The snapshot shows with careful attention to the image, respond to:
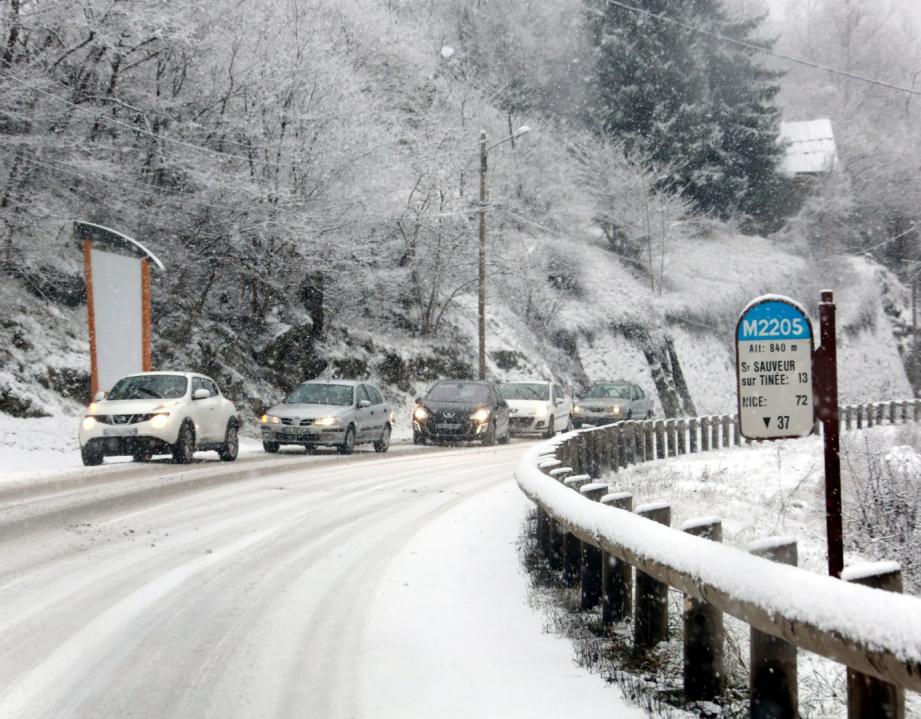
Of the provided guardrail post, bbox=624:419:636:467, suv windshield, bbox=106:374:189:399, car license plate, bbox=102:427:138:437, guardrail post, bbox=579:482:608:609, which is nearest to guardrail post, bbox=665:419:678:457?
guardrail post, bbox=624:419:636:467

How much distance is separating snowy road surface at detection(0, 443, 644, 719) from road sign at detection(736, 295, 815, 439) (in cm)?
169

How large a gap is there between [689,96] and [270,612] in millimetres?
55813

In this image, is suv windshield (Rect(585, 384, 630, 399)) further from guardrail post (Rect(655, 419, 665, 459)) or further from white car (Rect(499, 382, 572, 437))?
guardrail post (Rect(655, 419, 665, 459))

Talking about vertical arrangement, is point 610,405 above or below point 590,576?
above

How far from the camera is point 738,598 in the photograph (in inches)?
158

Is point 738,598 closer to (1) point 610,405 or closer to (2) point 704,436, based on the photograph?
(2) point 704,436

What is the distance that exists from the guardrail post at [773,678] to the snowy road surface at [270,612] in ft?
2.22

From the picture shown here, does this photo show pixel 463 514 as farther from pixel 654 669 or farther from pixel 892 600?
pixel 892 600

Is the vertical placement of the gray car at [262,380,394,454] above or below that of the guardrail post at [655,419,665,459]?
above

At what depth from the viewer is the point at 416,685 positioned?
502 centimetres

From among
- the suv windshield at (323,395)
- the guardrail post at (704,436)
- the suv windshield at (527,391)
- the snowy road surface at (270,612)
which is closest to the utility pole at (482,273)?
the suv windshield at (527,391)

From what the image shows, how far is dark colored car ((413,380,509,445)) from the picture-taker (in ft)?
82.0

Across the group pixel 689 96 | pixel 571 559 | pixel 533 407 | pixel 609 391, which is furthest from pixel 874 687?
pixel 689 96

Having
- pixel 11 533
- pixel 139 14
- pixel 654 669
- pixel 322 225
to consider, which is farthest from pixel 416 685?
pixel 322 225
